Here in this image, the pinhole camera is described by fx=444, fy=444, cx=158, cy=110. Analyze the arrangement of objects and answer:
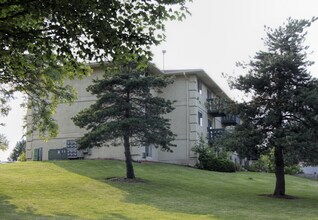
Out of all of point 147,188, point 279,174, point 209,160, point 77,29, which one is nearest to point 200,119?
point 209,160

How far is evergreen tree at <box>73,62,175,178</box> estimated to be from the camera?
2270 centimetres

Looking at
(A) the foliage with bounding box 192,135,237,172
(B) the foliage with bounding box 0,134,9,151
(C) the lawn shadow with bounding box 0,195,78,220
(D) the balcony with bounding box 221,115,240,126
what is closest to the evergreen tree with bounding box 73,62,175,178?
(B) the foliage with bounding box 0,134,9,151

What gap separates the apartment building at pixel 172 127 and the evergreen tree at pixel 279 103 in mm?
9490

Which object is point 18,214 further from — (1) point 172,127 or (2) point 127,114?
(1) point 172,127

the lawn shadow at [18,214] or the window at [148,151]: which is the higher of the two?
the window at [148,151]

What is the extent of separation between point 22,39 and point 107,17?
162 centimetres

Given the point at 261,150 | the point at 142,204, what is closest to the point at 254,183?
the point at 261,150

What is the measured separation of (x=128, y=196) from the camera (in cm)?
1861

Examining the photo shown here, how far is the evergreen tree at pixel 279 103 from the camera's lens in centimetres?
2067

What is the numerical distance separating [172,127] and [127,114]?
1322 cm

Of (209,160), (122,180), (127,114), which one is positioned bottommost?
(122,180)

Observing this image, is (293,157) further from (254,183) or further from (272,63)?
(254,183)

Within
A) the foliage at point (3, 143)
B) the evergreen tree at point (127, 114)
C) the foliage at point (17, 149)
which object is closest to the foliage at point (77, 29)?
the foliage at point (3, 143)

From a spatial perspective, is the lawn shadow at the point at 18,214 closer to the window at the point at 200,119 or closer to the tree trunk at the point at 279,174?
the tree trunk at the point at 279,174
